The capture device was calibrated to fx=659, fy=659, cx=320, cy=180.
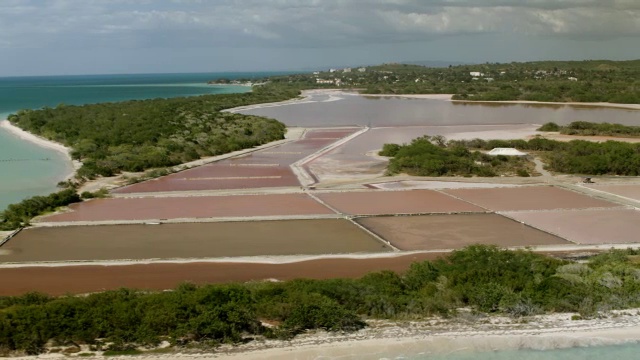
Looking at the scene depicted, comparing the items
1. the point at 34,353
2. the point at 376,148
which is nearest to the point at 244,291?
the point at 34,353

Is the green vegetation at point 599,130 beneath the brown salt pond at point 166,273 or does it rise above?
above

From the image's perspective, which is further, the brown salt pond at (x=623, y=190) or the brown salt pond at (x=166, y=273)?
the brown salt pond at (x=623, y=190)

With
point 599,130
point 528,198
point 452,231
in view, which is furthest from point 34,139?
point 599,130

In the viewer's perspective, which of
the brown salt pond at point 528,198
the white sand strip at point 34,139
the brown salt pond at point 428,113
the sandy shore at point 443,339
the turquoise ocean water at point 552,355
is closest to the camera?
the sandy shore at point 443,339

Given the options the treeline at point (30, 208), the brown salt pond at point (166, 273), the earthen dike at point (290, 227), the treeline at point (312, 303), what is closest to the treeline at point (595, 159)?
the earthen dike at point (290, 227)

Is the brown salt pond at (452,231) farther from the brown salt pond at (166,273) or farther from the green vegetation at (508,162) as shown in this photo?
the green vegetation at (508,162)

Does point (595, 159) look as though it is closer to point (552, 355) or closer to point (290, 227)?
point (290, 227)

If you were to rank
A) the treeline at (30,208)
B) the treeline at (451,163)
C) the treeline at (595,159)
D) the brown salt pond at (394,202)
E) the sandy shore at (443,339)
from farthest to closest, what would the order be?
the treeline at (451,163) < the treeline at (595,159) < the brown salt pond at (394,202) < the treeline at (30,208) < the sandy shore at (443,339)

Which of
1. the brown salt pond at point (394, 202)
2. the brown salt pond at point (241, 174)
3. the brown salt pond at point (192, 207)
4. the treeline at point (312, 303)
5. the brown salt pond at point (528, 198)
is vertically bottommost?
the brown salt pond at point (528, 198)
